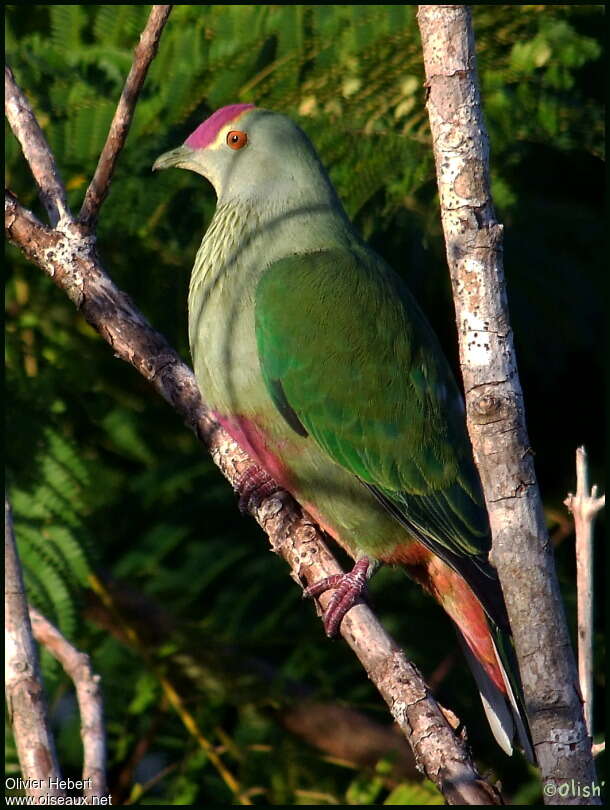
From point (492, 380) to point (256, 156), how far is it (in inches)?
64.7

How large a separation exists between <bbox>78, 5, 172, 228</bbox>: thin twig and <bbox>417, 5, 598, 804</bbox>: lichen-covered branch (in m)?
0.85

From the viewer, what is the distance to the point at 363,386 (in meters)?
2.90

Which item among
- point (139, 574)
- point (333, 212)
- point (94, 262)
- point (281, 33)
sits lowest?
point (139, 574)

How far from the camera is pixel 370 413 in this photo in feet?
9.54

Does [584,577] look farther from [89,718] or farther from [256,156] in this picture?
[256,156]

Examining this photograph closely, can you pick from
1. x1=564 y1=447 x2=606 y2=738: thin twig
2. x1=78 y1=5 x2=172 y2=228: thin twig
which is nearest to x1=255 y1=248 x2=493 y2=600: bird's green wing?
x1=78 y1=5 x2=172 y2=228: thin twig

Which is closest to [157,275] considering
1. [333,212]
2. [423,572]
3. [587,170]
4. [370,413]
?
[333,212]

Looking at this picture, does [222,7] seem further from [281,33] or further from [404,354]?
[404,354]

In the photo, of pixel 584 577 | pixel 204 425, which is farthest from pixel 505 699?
pixel 204 425

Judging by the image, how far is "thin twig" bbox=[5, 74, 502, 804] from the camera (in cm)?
220

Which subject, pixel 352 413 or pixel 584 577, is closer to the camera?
pixel 584 577

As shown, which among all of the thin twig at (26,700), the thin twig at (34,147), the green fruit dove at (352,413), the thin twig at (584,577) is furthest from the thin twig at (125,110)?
the thin twig at (584,577)

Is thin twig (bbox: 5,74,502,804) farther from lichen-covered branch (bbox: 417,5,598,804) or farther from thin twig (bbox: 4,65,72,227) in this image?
lichen-covered branch (bbox: 417,5,598,804)

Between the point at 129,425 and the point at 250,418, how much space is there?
1.14 m
